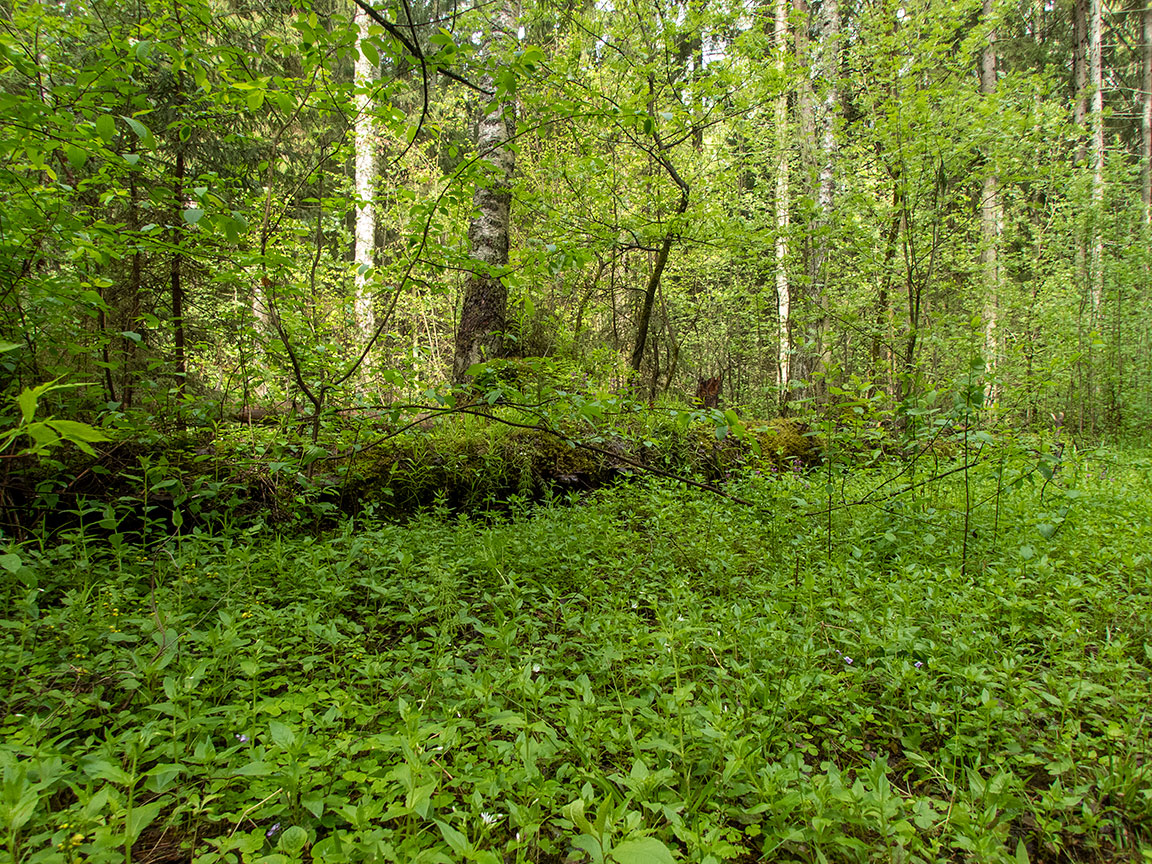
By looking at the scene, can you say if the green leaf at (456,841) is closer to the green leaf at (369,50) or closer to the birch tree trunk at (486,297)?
the green leaf at (369,50)

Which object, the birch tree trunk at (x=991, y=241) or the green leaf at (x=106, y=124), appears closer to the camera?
the green leaf at (x=106, y=124)

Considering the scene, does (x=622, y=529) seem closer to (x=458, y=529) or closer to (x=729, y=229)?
(x=458, y=529)

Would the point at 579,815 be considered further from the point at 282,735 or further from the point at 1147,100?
the point at 1147,100

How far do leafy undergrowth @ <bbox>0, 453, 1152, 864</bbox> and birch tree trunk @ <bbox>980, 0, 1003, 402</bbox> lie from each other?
5.06 m

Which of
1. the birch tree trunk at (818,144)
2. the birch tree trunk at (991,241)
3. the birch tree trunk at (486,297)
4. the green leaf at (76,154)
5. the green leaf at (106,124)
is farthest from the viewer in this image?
the birch tree trunk at (991,241)

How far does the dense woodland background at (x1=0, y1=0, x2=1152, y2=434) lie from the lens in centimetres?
253

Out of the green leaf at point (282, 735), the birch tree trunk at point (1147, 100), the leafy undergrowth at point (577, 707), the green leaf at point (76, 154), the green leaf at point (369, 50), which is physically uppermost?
the birch tree trunk at point (1147, 100)

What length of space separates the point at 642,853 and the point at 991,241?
28.4 feet

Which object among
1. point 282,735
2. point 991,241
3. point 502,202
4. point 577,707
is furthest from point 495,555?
point 991,241

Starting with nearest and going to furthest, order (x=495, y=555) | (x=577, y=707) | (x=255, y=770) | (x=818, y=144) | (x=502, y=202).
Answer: (x=255, y=770), (x=577, y=707), (x=495, y=555), (x=502, y=202), (x=818, y=144)

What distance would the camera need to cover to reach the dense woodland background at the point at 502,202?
8.31 ft

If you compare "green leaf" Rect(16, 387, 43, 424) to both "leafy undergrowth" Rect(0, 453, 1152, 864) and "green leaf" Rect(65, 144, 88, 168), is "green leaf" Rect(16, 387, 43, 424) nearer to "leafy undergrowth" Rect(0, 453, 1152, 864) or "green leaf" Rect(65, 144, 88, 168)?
"leafy undergrowth" Rect(0, 453, 1152, 864)

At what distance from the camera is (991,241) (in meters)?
6.80

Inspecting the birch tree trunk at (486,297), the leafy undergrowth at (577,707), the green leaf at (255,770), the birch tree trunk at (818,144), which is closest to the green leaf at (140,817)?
the leafy undergrowth at (577,707)
